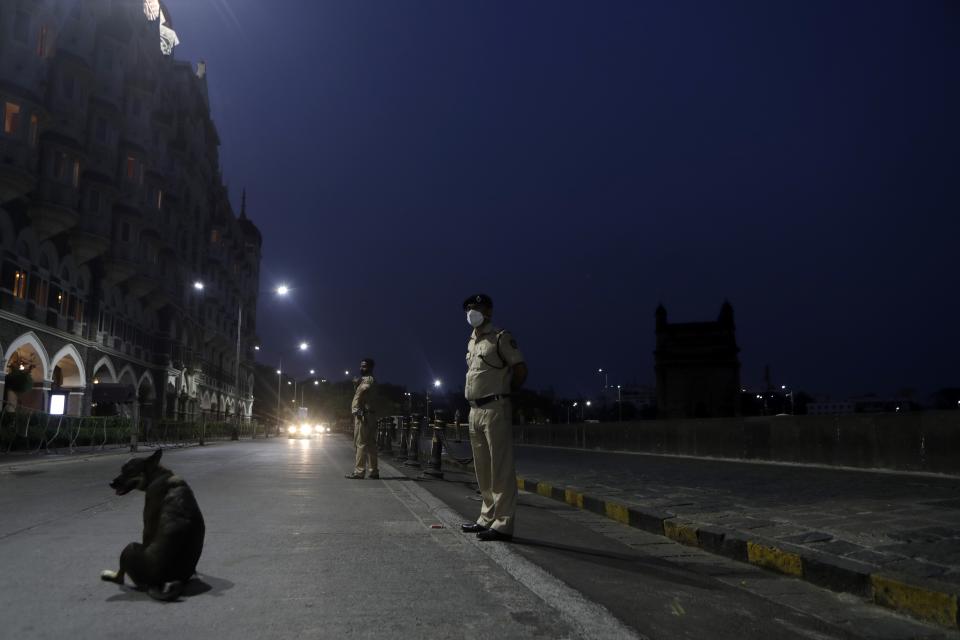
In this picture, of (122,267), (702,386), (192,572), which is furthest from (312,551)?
(702,386)

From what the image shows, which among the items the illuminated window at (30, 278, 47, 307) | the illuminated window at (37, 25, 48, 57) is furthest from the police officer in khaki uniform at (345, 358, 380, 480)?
the illuminated window at (37, 25, 48, 57)

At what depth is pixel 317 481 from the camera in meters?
11.5

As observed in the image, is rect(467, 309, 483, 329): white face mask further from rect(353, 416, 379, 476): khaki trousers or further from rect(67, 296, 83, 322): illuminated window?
rect(67, 296, 83, 322): illuminated window

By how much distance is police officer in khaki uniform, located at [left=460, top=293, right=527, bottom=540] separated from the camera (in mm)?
6227

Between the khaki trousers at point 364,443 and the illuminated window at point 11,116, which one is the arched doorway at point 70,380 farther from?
the khaki trousers at point 364,443

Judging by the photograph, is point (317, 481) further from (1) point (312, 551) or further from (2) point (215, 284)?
(2) point (215, 284)

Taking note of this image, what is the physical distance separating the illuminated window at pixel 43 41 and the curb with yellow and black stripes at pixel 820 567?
33.3 metres

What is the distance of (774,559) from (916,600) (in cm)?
132

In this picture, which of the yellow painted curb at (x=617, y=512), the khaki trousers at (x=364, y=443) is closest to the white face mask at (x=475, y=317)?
the yellow painted curb at (x=617, y=512)

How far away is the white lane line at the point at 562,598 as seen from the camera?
3482 millimetres

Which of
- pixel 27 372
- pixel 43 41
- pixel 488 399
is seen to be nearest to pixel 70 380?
pixel 27 372

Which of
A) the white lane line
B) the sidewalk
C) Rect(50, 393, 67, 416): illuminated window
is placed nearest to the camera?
the white lane line

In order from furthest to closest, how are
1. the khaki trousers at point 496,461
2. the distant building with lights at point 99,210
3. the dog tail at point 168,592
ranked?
the distant building with lights at point 99,210
the khaki trousers at point 496,461
the dog tail at point 168,592

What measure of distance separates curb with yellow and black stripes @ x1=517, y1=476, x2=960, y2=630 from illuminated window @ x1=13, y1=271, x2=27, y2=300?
30.2 metres
